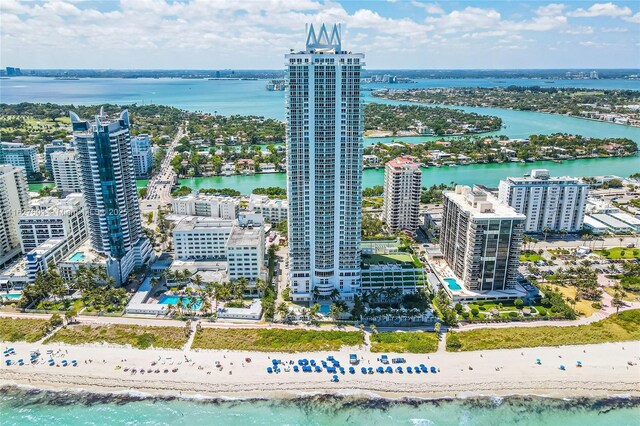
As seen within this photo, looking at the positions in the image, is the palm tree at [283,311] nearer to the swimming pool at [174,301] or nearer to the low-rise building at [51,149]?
the swimming pool at [174,301]

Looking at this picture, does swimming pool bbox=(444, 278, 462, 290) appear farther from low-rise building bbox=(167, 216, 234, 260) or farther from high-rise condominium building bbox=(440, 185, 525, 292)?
low-rise building bbox=(167, 216, 234, 260)

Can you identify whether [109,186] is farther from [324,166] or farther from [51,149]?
[51,149]

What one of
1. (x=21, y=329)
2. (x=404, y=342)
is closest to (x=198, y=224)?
(x=21, y=329)

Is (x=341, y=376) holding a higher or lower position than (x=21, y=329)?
lower

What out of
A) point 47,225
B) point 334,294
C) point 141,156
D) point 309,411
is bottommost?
point 309,411

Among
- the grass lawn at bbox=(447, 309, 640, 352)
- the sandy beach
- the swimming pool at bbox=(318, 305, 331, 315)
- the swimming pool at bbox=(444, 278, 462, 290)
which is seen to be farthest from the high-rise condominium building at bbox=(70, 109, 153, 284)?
the grass lawn at bbox=(447, 309, 640, 352)

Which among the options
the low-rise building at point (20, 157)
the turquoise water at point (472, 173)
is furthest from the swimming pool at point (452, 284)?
the low-rise building at point (20, 157)
